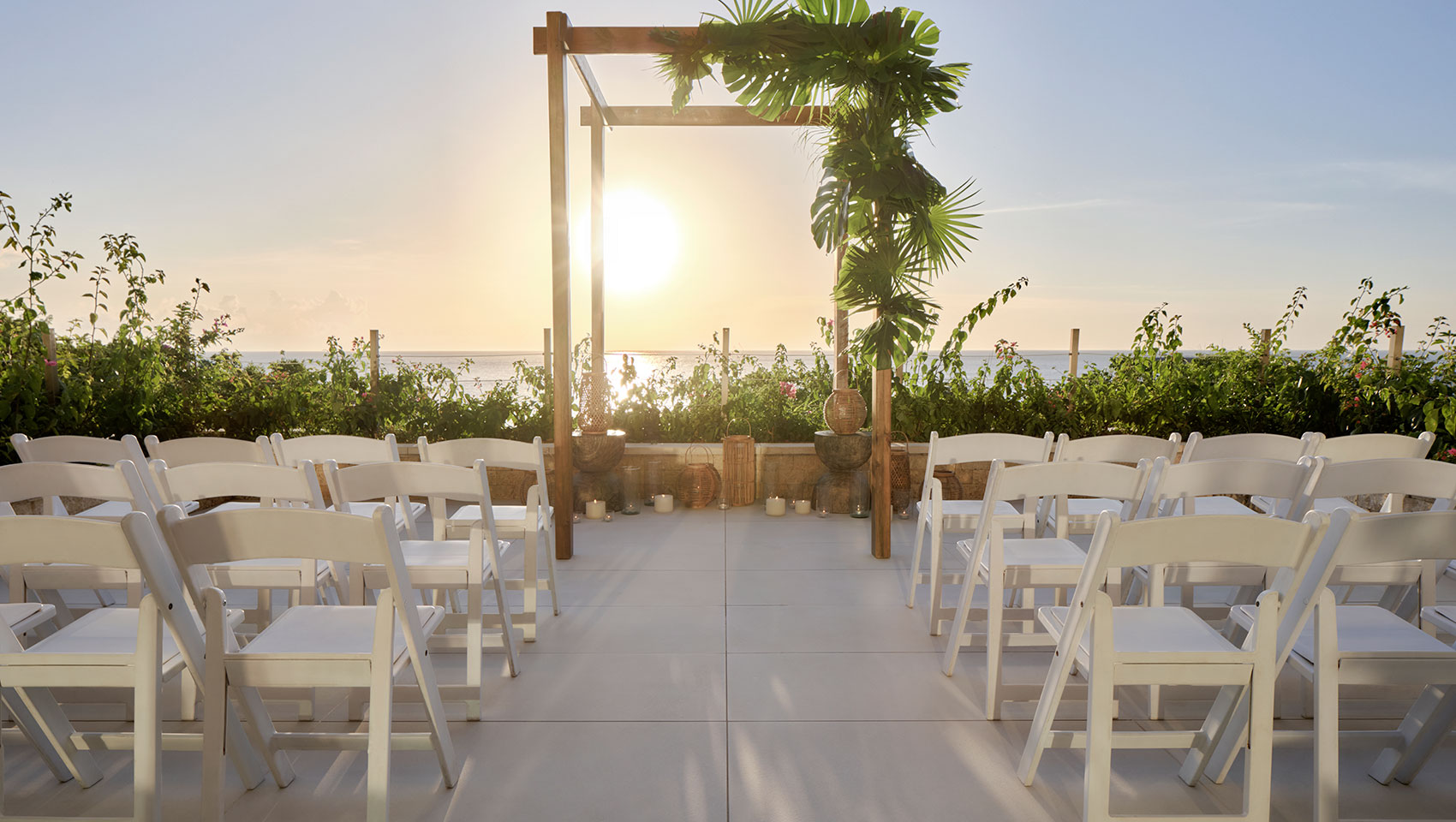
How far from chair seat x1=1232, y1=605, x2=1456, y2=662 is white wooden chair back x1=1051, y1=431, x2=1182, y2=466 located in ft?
3.58

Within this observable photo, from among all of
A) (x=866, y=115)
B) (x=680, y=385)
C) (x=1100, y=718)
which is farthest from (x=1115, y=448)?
(x=680, y=385)

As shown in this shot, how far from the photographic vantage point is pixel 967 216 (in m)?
4.62

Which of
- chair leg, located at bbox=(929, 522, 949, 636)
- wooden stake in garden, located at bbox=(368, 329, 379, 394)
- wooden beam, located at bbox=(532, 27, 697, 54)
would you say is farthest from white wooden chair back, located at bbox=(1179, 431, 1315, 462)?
wooden stake in garden, located at bbox=(368, 329, 379, 394)

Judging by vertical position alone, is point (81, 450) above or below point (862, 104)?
below

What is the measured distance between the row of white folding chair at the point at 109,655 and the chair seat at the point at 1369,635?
103 inches

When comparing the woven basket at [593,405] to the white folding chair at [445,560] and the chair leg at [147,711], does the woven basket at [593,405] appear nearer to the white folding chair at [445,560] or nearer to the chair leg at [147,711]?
the white folding chair at [445,560]

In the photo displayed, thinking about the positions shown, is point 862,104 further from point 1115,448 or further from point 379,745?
point 379,745

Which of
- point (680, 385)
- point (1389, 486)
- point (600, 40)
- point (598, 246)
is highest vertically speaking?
point (600, 40)

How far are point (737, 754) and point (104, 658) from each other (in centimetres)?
159

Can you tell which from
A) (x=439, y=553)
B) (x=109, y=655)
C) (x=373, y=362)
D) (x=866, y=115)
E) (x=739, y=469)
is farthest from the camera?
(x=373, y=362)

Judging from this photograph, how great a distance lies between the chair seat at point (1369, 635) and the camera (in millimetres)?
1822

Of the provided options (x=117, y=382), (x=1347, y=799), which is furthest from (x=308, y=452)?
(x=1347, y=799)

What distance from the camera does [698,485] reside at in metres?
5.67

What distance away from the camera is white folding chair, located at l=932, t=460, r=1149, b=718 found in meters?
2.30
